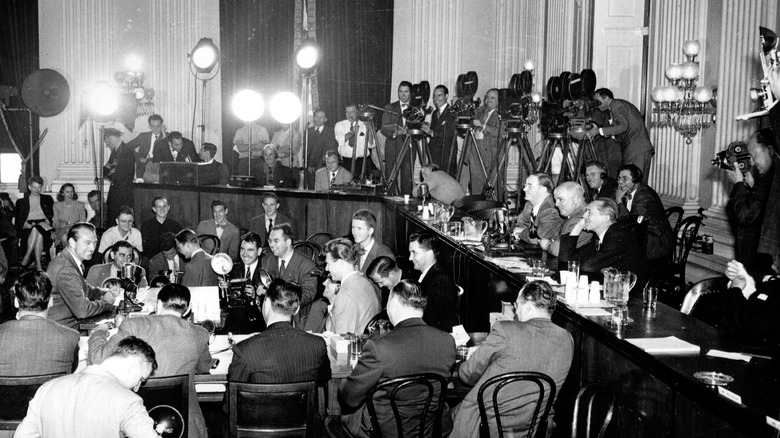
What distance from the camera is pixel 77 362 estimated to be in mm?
4121

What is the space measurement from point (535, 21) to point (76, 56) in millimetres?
6855

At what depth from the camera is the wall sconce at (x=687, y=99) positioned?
28.2ft

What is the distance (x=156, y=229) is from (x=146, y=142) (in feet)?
11.3

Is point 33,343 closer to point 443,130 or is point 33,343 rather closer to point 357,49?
point 443,130

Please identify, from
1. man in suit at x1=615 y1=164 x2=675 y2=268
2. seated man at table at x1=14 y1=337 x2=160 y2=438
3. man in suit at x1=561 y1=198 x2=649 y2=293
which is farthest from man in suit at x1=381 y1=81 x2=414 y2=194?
seated man at table at x1=14 y1=337 x2=160 y2=438

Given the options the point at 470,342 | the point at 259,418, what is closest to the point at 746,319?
the point at 470,342

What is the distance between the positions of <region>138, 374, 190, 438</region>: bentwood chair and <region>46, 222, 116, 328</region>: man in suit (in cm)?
210

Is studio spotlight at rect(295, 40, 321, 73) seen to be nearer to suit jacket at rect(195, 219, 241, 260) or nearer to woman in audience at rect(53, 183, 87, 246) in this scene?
woman in audience at rect(53, 183, 87, 246)

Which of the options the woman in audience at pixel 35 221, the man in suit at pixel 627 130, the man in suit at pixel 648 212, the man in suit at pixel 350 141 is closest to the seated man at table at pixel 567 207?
the man in suit at pixel 648 212

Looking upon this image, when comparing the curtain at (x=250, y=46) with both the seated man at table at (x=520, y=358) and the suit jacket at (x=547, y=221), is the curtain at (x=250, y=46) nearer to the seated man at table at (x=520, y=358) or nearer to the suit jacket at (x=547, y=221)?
the suit jacket at (x=547, y=221)

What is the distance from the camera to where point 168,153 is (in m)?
11.7

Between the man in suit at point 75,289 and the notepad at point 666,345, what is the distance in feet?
11.3

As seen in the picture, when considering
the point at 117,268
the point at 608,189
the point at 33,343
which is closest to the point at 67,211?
the point at 117,268

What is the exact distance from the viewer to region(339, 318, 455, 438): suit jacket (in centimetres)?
370
